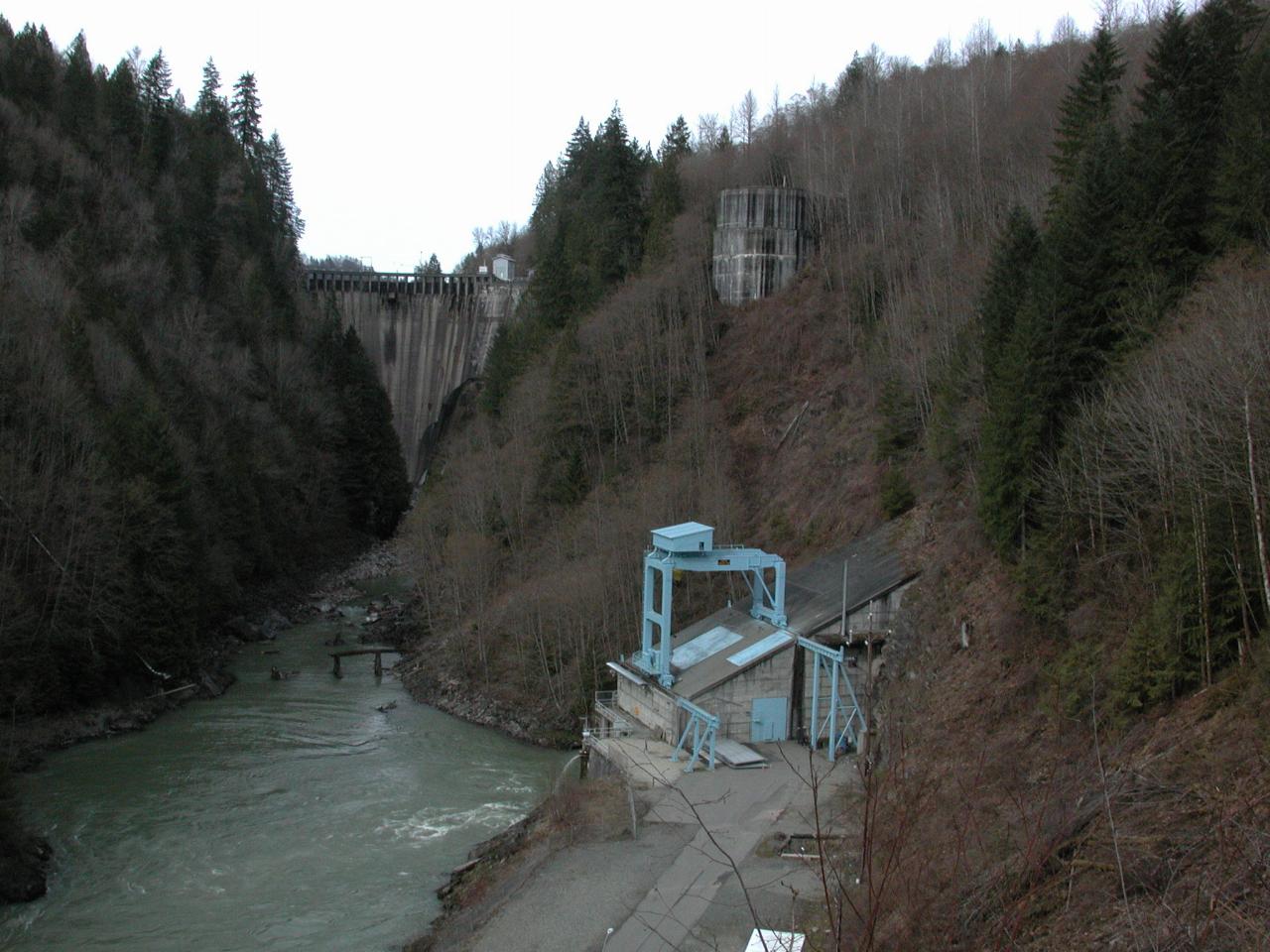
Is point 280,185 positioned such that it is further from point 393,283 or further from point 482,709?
point 482,709

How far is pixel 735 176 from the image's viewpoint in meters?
48.8

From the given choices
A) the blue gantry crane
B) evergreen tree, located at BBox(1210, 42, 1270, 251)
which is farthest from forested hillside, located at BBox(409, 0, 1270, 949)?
the blue gantry crane

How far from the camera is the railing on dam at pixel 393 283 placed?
6844cm

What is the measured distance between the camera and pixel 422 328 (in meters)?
Answer: 67.9

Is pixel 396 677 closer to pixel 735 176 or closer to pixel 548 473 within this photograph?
pixel 548 473

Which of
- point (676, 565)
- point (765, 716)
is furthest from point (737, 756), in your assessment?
point (676, 565)

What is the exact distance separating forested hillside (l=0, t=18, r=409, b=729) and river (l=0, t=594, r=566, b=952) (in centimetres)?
351

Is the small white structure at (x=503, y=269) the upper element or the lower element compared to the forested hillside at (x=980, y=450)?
upper

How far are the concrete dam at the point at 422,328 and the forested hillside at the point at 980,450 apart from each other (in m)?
13.5

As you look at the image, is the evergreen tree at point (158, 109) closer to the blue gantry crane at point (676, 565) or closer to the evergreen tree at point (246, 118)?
the evergreen tree at point (246, 118)

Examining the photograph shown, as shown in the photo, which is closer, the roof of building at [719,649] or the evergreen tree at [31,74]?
the roof of building at [719,649]

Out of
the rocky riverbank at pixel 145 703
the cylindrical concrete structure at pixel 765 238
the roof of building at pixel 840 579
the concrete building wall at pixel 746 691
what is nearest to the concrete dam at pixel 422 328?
the rocky riverbank at pixel 145 703

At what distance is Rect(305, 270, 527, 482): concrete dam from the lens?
67.1 metres

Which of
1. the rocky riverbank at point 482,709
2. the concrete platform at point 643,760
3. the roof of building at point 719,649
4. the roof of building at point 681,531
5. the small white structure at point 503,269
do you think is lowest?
the rocky riverbank at point 482,709
